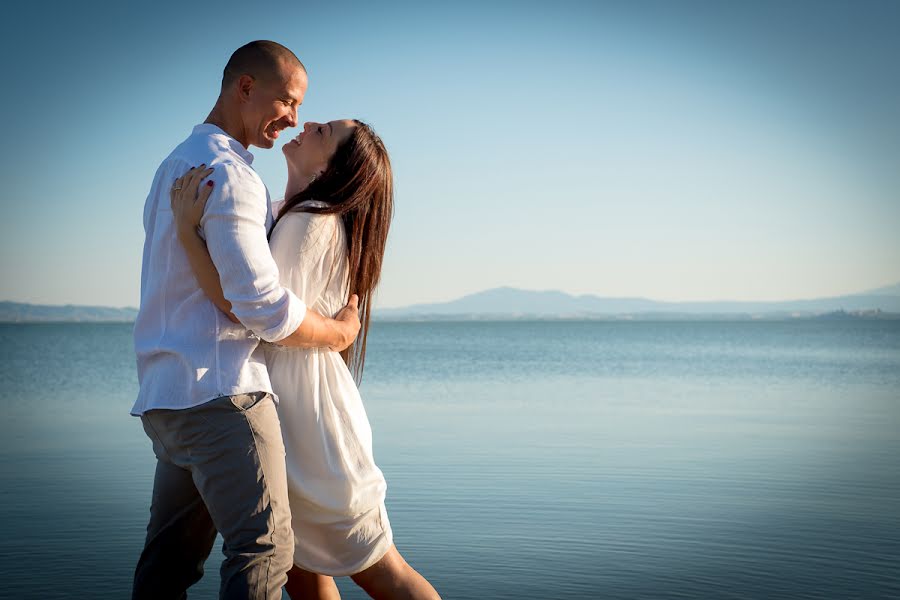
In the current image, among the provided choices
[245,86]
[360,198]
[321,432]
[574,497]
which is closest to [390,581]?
[321,432]

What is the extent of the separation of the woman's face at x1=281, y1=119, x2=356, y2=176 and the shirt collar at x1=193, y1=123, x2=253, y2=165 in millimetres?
241

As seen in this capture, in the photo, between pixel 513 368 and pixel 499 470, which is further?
pixel 513 368

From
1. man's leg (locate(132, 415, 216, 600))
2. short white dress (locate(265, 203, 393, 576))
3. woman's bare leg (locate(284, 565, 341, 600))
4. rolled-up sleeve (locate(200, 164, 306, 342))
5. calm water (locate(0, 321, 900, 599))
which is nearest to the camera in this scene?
rolled-up sleeve (locate(200, 164, 306, 342))

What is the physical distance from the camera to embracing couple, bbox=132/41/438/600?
2.05m

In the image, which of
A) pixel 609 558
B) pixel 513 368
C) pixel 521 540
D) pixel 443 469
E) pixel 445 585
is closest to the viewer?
pixel 445 585

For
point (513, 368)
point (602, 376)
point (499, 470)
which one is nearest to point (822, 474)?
point (499, 470)

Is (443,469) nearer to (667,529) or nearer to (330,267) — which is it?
(667,529)

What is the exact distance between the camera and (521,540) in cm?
461

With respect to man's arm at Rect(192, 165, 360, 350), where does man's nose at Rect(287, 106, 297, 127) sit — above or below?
above

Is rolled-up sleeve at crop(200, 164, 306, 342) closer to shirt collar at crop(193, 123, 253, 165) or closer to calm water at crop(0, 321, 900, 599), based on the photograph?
shirt collar at crop(193, 123, 253, 165)

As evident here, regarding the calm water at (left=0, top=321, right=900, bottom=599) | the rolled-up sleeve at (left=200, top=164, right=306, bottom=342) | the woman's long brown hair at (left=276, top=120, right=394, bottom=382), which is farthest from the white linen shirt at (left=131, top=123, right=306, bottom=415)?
the calm water at (left=0, top=321, right=900, bottom=599)

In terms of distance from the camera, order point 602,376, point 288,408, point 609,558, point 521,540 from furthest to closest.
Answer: point 602,376, point 521,540, point 609,558, point 288,408

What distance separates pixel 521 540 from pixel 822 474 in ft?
9.73

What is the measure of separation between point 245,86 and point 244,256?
0.54 meters
